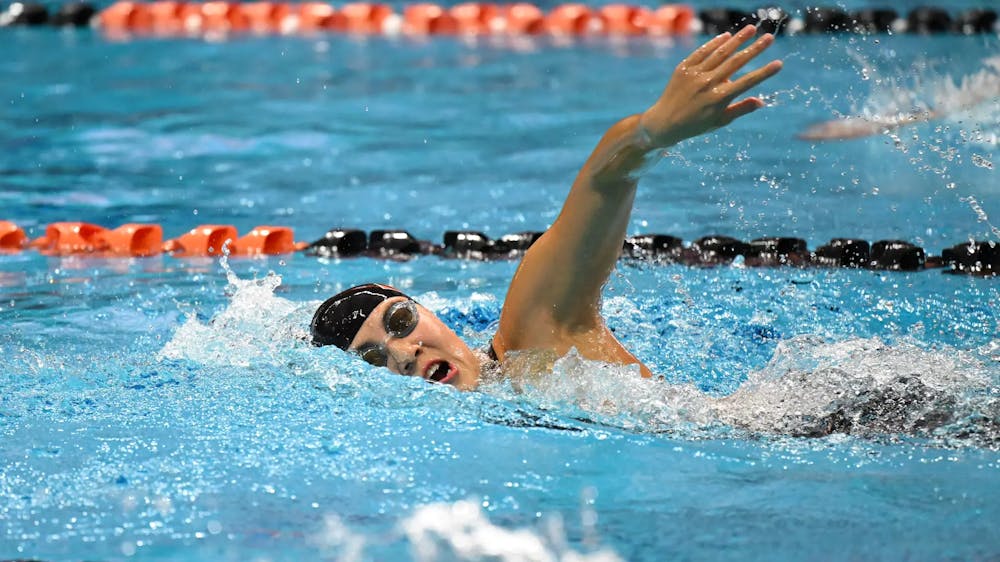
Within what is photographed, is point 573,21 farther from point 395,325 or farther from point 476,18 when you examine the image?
point 395,325

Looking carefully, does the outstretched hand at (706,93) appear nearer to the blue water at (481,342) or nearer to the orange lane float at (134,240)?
the blue water at (481,342)

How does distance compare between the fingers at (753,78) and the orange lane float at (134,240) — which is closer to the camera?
the fingers at (753,78)

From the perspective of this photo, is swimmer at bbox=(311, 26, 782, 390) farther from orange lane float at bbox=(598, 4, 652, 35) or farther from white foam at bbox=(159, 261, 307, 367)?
orange lane float at bbox=(598, 4, 652, 35)

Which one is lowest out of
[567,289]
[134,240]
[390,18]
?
[134,240]

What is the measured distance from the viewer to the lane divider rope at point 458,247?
4500 millimetres

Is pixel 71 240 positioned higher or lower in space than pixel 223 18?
lower

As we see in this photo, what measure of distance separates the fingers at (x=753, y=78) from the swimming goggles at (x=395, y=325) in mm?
865

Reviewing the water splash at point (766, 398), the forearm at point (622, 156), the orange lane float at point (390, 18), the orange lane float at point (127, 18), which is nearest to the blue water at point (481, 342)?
the water splash at point (766, 398)

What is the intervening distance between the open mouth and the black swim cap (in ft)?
0.61

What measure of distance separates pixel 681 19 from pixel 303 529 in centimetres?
804

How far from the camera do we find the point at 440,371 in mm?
2682

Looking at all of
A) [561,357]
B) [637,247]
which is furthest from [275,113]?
[561,357]

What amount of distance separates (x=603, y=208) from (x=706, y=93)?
14.1 inches

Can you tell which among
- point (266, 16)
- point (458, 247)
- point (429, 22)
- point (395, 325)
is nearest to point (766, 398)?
point (395, 325)
